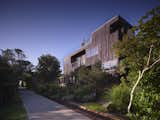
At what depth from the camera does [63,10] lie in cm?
1193

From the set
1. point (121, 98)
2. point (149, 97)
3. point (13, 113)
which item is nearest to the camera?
point (149, 97)

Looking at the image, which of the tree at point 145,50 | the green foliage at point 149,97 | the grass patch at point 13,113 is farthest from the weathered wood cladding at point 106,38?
the green foliage at point 149,97

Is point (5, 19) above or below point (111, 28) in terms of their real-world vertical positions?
below

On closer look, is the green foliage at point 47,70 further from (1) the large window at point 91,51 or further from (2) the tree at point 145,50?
(2) the tree at point 145,50

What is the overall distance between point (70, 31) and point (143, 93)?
401 inches

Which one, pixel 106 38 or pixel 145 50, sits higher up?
pixel 106 38

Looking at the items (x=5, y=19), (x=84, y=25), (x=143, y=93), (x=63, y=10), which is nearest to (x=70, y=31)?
(x=84, y=25)

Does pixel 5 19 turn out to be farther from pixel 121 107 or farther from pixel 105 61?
pixel 105 61

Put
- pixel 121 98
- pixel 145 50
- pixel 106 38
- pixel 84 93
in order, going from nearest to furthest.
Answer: pixel 145 50 → pixel 121 98 → pixel 84 93 → pixel 106 38

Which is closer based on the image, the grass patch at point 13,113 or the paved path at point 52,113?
the paved path at point 52,113

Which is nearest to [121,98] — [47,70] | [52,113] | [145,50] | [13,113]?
[52,113]

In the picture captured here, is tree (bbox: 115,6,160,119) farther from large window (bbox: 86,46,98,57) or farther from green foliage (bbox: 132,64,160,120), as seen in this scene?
large window (bbox: 86,46,98,57)

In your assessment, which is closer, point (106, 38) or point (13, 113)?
point (13, 113)

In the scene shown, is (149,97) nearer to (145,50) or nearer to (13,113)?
(145,50)
